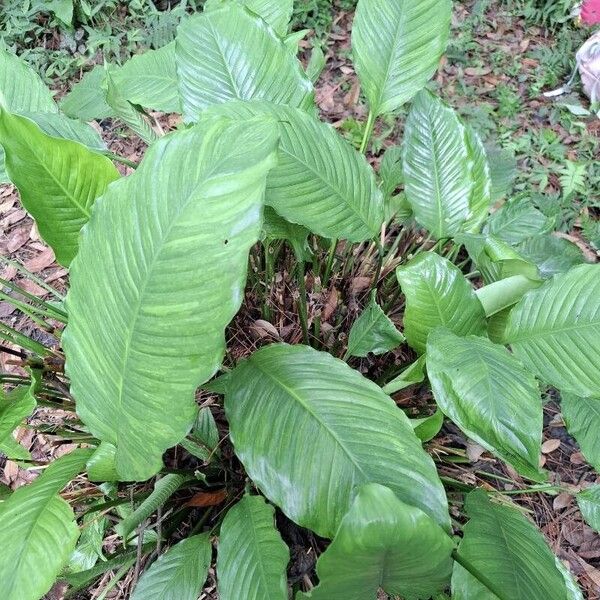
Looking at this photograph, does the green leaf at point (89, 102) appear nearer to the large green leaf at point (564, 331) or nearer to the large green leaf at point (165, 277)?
the large green leaf at point (165, 277)

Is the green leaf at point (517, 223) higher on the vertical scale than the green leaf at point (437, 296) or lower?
lower

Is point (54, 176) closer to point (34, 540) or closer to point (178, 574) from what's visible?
point (34, 540)

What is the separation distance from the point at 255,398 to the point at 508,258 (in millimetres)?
478

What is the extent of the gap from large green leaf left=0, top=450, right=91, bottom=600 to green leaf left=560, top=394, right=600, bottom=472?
828 millimetres

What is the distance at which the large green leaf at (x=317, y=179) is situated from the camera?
2.99ft

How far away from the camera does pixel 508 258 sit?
959 millimetres

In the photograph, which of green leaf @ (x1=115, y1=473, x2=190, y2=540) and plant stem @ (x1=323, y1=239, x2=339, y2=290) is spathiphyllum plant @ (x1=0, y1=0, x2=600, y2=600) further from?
plant stem @ (x1=323, y1=239, x2=339, y2=290)

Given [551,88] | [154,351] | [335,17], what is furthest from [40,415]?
[551,88]

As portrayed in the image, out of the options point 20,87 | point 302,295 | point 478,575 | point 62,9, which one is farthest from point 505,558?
point 62,9

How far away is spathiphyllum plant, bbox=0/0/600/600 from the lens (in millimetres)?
652

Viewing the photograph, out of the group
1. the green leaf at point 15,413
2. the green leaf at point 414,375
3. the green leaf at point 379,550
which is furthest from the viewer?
the green leaf at point 414,375

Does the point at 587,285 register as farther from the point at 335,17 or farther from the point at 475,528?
the point at 335,17

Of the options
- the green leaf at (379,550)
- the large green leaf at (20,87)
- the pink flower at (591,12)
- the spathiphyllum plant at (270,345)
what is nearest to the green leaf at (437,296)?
the spathiphyllum plant at (270,345)

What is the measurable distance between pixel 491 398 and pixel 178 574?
0.62m
